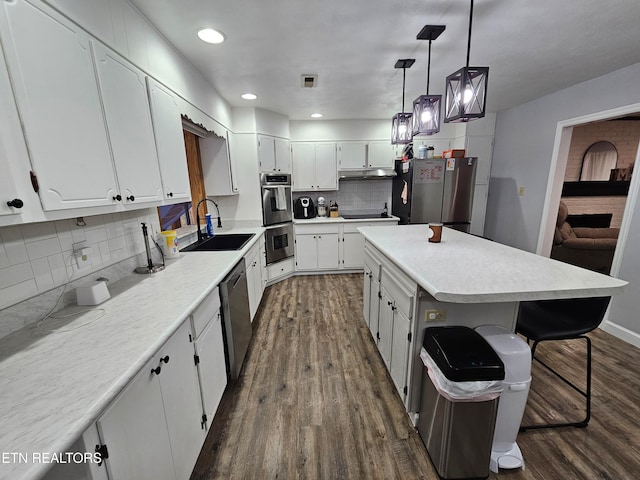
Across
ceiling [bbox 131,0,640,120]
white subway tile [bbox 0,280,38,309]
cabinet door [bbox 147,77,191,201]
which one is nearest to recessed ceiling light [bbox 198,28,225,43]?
ceiling [bbox 131,0,640,120]

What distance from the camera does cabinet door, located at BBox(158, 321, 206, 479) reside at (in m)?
1.07

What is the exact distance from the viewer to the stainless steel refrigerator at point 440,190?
362 centimetres

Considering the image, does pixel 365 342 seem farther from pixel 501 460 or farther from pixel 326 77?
pixel 326 77

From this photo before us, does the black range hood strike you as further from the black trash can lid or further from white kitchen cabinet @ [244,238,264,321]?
the black trash can lid

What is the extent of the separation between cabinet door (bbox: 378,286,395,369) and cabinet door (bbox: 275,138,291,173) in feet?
8.66

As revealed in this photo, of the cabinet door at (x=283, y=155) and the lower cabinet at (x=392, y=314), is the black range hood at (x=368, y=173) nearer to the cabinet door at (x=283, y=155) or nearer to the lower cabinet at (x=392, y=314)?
the cabinet door at (x=283, y=155)

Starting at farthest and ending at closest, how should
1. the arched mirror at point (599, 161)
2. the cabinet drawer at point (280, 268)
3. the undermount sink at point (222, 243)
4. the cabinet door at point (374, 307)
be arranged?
the arched mirror at point (599, 161), the cabinet drawer at point (280, 268), the undermount sink at point (222, 243), the cabinet door at point (374, 307)

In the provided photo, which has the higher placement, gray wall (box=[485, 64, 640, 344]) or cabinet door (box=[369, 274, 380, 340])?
gray wall (box=[485, 64, 640, 344])

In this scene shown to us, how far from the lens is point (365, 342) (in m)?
2.42

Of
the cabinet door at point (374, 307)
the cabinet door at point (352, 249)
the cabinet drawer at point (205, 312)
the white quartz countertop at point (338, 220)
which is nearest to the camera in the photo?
the cabinet drawer at point (205, 312)

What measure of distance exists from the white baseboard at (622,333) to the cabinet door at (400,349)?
241 cm

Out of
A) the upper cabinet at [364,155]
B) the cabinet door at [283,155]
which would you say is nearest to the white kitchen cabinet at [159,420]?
the cabinet door at [283,155]

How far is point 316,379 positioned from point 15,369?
165 cm

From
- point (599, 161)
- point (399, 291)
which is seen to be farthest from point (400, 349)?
point (599, 161)
